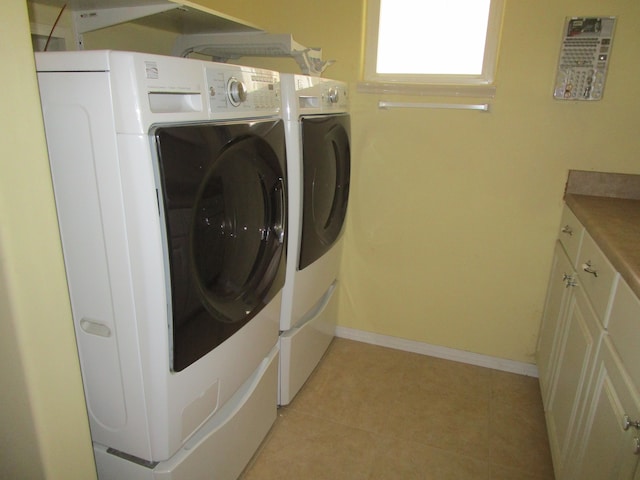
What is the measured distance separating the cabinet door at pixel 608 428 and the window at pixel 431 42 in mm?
1314

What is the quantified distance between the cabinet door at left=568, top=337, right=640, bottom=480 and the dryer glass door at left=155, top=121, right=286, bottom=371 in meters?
0.93

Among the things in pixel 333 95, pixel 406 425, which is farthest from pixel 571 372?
pixel 333 95

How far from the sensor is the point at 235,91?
1057 mm

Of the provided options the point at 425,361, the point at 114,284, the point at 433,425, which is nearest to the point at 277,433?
the point at 433,425

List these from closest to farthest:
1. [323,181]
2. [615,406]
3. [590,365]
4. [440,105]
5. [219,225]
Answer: [615,406], [219,225], [590,365], [323,181], [440,105]

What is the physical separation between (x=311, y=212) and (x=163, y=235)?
0.78 meters

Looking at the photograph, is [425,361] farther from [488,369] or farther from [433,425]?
[433,425]

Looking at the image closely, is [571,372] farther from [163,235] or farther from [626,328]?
[163,235]

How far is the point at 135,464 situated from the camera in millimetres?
1088

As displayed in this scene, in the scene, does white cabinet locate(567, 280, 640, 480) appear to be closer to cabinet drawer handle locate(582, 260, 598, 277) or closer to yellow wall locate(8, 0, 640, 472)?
cabinet drawer handle locate(582, 260, 598, 277)

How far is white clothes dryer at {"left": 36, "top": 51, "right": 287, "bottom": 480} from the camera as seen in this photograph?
83 centimetres

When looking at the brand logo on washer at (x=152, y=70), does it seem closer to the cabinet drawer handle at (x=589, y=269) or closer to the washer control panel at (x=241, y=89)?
the washer control panel at (x=241, y=89)

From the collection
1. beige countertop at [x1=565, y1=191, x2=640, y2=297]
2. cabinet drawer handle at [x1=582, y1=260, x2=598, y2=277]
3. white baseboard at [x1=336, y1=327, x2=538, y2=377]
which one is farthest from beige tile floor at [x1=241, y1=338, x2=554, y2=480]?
beige countertop at [x1=565, y1=191, x2=640, y2=297]

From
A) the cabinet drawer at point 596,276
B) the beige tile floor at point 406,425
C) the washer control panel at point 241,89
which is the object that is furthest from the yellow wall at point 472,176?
the washer control panel at point 241,89
